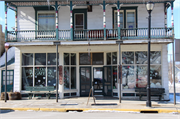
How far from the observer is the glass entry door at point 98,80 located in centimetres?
1460

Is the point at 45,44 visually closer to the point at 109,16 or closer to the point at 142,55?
the point at 109,16

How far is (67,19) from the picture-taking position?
1425 cm

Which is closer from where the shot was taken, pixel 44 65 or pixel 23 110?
pixel 23 110

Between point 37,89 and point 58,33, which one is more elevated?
point 58,33

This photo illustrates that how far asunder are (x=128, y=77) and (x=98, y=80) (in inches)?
94.7

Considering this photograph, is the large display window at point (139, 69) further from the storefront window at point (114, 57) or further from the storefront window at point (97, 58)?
the storefront window at point (97, 58)

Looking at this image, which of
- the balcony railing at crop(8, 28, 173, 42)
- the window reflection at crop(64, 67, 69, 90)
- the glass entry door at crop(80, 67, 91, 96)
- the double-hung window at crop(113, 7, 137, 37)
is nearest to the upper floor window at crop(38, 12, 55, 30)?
the balcony railing at crop(8, 28, 173, 42)

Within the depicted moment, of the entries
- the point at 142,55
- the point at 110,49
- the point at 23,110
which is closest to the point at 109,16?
the point at 110,49

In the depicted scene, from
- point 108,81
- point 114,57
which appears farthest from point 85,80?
point 114,57

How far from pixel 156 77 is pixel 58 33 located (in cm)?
775

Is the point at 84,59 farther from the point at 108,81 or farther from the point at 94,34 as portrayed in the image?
the point at 108,81

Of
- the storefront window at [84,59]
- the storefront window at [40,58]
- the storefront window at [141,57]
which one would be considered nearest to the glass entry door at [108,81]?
the storefront window at [84,59]

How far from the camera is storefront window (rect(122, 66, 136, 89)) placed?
13.6m

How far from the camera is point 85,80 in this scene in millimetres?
14680
